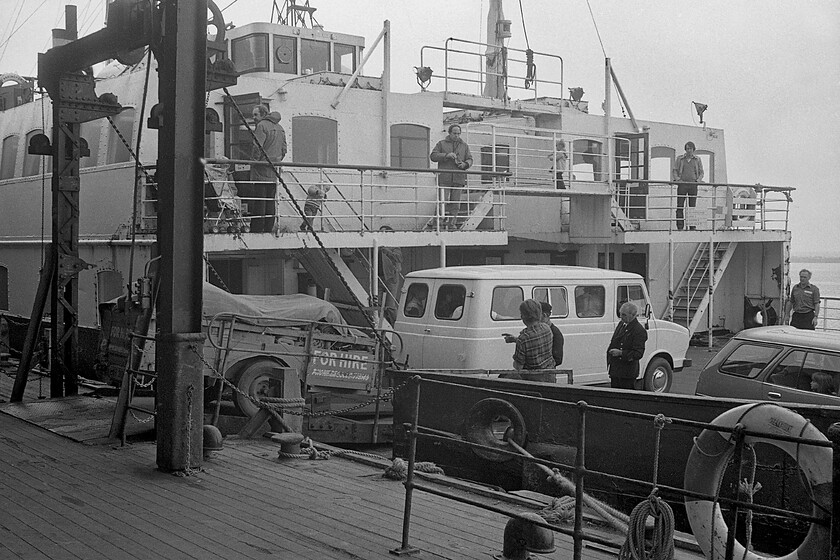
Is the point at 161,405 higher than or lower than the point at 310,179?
lower

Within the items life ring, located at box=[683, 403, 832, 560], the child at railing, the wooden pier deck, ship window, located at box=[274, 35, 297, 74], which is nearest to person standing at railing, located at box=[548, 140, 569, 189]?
ship window, located at box=[274, 35, 297, 74]

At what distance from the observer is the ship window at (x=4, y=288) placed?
2253 cm

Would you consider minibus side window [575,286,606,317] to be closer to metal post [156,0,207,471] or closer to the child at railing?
the child at railing

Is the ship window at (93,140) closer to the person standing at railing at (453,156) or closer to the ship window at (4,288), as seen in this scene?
the ship window at (4,288)

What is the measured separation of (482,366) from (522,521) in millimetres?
7374

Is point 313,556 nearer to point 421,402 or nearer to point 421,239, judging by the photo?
point 421,402

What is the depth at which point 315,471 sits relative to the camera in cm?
895

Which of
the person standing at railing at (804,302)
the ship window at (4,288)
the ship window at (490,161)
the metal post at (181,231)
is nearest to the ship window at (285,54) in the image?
the ship window at (490,161)

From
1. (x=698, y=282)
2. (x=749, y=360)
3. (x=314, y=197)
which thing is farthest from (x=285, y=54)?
(x=698, y=282)

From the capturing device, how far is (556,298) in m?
14.5

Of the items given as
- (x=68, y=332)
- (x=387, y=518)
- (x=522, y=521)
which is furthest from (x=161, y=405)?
(x=68, y=332)

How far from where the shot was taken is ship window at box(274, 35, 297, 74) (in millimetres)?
19328

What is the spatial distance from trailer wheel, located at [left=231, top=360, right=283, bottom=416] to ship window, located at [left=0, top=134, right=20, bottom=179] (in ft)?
43.4

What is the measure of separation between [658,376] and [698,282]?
946 centimetres
